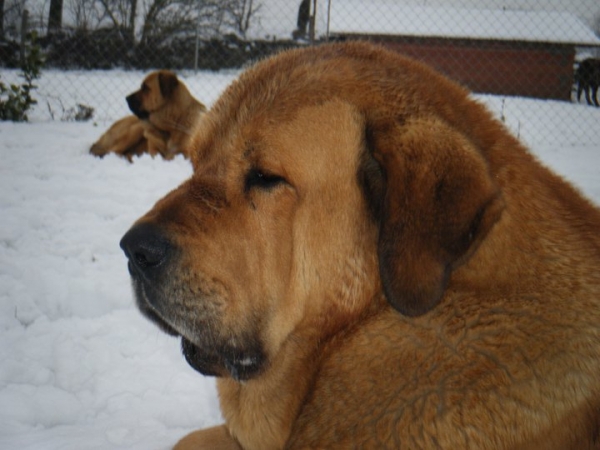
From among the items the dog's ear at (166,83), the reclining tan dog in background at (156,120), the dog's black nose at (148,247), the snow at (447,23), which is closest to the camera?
the dog's black nose at (148,247)

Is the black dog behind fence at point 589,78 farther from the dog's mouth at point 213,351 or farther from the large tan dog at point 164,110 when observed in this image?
the dog's mouth at point 213,351

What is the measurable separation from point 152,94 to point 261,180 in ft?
29.0

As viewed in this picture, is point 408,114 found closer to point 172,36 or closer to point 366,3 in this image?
point 172,36

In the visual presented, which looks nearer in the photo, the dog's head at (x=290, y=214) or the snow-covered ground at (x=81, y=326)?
the dog's head at (x=290, y=214)

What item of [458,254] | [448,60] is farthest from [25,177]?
[448,60]

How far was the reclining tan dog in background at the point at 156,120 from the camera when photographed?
9.61 metres

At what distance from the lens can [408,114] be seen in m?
1.87

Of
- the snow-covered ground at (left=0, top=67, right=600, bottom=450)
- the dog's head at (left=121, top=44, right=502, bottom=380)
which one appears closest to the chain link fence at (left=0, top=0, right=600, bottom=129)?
the snow-covered ground at (left=0, top=67, right=600, bottom=450)

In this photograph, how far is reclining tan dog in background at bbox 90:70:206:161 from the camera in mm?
9609

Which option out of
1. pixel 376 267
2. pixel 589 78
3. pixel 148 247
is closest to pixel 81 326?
pixel 148 247

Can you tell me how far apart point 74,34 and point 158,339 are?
592 inches

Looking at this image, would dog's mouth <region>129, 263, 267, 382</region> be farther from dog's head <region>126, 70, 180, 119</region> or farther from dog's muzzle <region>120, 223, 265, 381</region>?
dog's head <region>126, 70, 180, 119</region>

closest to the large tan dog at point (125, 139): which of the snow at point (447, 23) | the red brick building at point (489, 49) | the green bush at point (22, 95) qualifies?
the green bush at point (22, 95)

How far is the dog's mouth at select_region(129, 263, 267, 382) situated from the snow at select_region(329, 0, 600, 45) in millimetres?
17781
